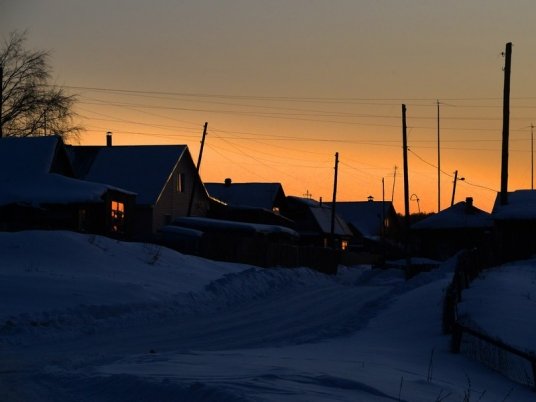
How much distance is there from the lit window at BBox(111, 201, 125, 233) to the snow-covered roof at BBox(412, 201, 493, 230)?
25.0m

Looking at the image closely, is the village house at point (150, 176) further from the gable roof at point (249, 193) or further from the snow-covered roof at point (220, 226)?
the gable roof at point (249, 193)

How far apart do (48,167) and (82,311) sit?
30432 mm

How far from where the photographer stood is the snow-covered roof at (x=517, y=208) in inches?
1886

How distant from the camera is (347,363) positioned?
1369 centimetres

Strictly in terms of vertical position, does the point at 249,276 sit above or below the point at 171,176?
below

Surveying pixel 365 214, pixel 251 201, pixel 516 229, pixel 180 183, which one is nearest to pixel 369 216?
pixel 365 214

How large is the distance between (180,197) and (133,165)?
3.76m

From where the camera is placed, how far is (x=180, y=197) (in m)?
63.1

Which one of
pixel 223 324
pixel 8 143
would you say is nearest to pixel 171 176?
Result: pixel 8 143

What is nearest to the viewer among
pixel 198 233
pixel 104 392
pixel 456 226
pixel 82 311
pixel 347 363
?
pixel 104 392

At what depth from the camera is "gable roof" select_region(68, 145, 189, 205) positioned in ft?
197

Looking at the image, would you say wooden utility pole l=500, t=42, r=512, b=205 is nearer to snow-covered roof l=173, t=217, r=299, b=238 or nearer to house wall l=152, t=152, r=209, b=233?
snow-covered roof l=173, t=217, r=299, b=238

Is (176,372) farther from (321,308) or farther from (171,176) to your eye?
(171,176)

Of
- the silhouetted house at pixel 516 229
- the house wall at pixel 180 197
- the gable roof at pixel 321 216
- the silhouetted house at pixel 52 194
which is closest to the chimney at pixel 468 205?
the house wall at pixel 180 197
